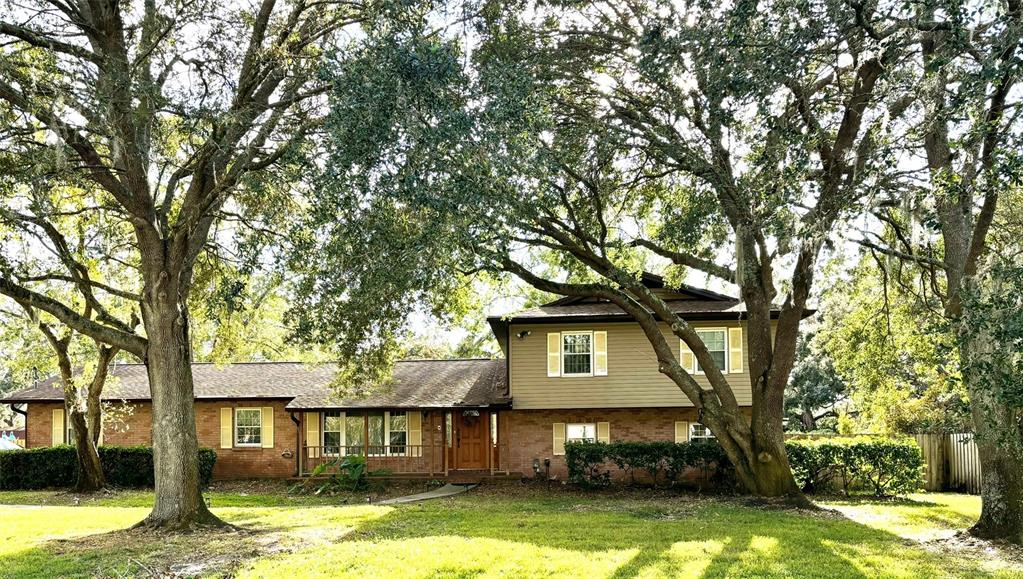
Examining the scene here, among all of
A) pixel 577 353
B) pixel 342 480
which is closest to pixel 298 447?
pixel 342 480

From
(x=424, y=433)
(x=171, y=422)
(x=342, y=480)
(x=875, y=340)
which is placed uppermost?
(x=875, y=340)

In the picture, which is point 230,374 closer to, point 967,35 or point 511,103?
point 511,103

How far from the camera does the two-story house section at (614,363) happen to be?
861 inches

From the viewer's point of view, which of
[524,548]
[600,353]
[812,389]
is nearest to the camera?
[524,548]

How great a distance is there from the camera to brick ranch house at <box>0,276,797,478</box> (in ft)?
72.5

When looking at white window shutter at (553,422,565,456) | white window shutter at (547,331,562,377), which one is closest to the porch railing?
white window shutter at (553,422,565,456)

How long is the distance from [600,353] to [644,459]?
3.36 m

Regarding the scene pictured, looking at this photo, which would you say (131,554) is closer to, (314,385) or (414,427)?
(414,427)

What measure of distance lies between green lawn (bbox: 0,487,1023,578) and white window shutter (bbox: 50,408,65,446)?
842 centimetres

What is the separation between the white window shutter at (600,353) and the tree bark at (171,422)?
38.2 ft

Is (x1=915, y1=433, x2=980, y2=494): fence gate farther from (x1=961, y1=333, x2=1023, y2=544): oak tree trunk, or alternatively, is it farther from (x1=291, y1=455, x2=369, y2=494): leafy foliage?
(x1=291, y1=455, x2=369, y2=494): leafy foliage

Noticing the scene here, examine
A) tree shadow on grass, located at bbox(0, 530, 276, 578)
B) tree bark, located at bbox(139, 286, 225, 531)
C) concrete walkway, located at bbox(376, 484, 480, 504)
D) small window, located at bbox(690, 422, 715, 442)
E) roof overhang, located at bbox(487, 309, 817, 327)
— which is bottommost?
concrete walkway, located at bbox(376, 484, 480, 504)

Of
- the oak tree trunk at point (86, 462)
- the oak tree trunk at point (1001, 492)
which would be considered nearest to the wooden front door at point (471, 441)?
the oak tree trunk at point (86, 462)

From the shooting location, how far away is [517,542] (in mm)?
11266
